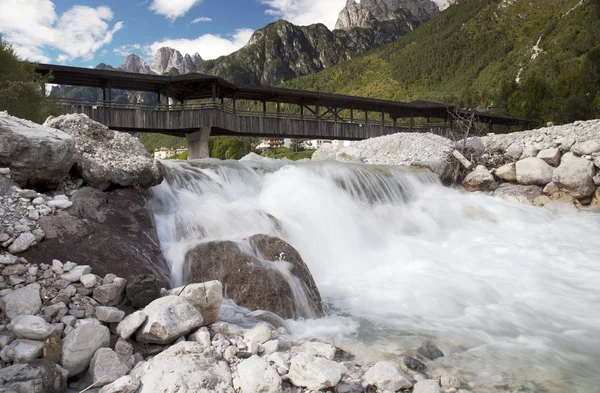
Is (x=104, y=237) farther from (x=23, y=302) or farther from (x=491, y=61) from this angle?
(x=491, y=61)

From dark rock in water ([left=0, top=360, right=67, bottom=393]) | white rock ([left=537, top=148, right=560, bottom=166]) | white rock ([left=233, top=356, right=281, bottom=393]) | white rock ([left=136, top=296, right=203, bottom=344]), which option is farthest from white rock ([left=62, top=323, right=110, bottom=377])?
white rock ([left=537, top=148, right=560, bottom=166])

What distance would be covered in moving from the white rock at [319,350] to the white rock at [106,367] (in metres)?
1.88

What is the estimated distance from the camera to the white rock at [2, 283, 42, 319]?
3.93 m

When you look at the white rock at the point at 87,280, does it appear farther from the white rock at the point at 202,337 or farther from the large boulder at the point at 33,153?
the large boulder at the point at 33,153

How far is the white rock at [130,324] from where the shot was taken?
13.4 feet

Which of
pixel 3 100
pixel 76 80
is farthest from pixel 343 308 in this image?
pixel 76 80

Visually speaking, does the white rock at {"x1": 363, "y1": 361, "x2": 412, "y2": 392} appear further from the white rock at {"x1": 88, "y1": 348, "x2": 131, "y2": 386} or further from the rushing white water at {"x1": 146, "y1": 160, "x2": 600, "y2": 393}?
the white rock at {"x1": 88, "y1": 348, "x2": 131, "y2": 386}

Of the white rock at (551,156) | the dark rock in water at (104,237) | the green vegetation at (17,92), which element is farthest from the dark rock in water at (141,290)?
the white rock at (551,156)

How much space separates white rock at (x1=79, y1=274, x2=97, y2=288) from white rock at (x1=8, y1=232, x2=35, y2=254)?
810 mm

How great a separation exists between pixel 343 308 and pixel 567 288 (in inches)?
193

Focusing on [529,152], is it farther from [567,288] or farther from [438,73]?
[438,73]

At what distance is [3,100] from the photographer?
1491 centimetres

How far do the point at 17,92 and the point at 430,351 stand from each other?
60.7ft

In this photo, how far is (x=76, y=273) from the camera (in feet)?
15.2
